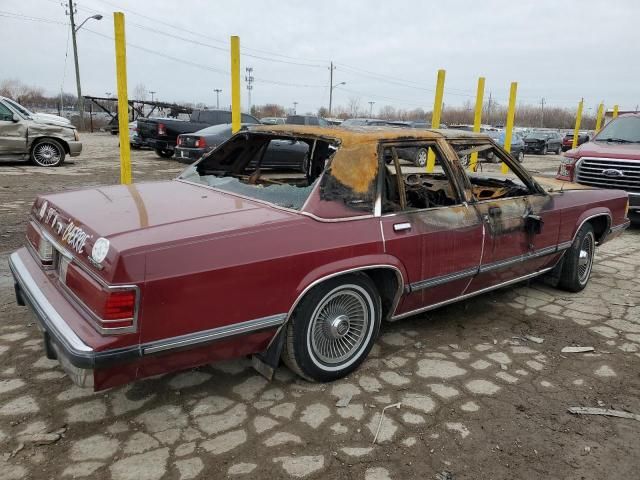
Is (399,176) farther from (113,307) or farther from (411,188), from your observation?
(113,307)

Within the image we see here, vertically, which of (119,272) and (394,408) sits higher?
(119,272)

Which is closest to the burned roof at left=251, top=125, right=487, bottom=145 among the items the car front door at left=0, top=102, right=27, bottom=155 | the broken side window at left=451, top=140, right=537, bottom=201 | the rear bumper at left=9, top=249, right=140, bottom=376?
the broken side window at left=451, top=140, right=537, bottom=201

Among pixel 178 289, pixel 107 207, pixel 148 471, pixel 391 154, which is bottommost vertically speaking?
pixel 148 471

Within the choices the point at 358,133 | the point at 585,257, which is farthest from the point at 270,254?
the point at 585,257

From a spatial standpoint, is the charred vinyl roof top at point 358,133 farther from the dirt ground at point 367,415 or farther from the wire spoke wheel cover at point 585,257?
the wire spoke wheel cover at point 585,257

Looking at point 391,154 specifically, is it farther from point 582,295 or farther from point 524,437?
point 582,295

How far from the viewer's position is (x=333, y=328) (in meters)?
3.03

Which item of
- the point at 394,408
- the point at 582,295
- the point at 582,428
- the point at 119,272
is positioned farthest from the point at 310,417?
the point at 582,295

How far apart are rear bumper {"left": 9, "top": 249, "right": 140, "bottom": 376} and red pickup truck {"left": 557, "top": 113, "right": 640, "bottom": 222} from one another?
7.62 m

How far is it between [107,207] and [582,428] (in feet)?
9.56

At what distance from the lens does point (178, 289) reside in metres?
2.34

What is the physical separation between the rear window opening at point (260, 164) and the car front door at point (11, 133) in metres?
9.78

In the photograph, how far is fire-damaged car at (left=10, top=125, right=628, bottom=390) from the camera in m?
2.32

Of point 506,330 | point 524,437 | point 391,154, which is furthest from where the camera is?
point 506,330
